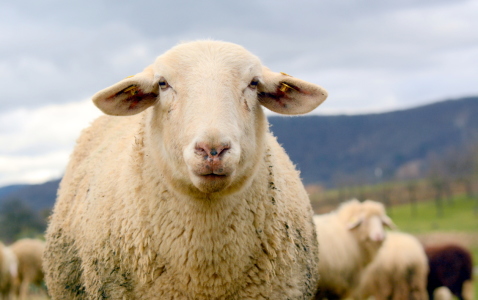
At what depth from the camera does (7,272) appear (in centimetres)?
1418

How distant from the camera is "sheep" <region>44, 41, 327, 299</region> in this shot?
13.0ft

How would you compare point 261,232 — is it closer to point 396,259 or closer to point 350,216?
point 350,216

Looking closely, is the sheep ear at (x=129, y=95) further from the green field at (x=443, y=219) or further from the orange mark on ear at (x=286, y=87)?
the green field at (x=443, y=219)

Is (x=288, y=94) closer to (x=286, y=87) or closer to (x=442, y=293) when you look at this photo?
(x=286, y=87)

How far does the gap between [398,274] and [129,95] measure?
9313 millimetres

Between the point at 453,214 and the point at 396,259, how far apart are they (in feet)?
202

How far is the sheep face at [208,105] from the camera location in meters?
3.51

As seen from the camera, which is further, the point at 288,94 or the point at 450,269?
the point at 450,269

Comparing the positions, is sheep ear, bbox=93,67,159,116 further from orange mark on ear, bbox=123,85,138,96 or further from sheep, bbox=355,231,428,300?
sheep, bbox=355,231,428,300

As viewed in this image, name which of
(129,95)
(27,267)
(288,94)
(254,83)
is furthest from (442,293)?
(129,95)

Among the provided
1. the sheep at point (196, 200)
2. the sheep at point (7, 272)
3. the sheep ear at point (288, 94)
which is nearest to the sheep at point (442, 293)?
the sheep at point (196, 200)

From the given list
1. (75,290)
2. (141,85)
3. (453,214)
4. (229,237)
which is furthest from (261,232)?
(453,214)

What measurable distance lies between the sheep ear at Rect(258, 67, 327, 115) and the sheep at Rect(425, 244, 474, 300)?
36.9 ft

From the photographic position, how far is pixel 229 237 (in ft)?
13.5
